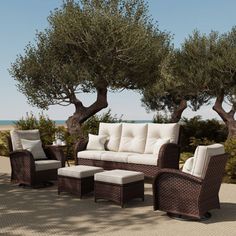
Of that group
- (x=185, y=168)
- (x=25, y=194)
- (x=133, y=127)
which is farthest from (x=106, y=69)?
(x=185, y=168)

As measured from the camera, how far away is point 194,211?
5.11 meters

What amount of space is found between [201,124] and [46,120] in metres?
6.99

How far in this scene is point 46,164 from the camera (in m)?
7.98

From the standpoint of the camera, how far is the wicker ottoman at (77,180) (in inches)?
262

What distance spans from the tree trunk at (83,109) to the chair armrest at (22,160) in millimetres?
5942

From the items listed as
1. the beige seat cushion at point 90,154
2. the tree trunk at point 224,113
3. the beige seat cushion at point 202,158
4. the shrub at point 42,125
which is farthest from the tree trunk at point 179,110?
the beige seat cushion at point 202,158

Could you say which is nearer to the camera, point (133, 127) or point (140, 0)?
point (133, 127)

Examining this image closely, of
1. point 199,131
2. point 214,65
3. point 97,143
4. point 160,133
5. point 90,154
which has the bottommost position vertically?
point 90,154

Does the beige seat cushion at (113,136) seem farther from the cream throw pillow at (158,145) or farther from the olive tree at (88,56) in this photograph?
the olive tree at (88,56)

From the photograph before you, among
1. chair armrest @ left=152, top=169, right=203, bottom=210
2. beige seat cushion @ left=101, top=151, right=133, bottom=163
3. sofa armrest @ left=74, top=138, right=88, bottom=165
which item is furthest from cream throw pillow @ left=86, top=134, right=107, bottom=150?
chair armrest @ left=152, top=169, right=203, bottom=210

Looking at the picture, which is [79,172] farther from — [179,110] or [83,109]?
[179,110]

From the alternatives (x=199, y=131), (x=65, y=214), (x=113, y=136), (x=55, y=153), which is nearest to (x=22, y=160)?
(x=55, y=153)

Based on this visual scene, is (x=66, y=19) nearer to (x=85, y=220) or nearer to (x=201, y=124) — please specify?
(x=201, y=124)

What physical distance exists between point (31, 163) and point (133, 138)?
259 cm
